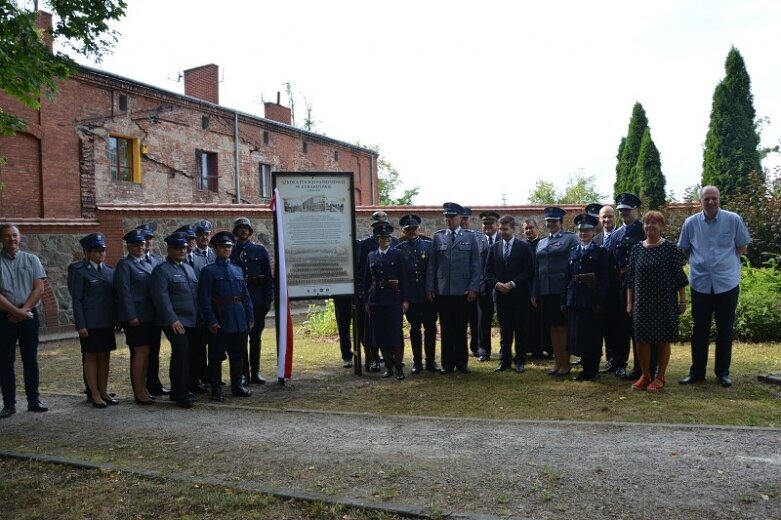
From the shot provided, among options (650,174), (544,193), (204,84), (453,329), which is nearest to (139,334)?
(453,329)

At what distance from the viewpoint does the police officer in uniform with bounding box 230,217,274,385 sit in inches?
340

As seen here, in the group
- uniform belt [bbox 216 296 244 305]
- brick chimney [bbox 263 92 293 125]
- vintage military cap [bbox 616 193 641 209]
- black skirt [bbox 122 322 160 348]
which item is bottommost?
black skirt [bbox 122 322 160 348]

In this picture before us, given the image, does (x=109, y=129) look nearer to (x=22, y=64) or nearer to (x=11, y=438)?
(x=22, y=64)

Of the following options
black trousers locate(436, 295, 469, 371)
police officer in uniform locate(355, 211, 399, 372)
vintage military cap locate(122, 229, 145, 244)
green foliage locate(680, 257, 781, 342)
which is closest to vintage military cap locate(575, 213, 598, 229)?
black trousers locate(436, 295, 469, 371)

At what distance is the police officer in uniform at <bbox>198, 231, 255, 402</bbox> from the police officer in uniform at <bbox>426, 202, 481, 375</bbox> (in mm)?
2388

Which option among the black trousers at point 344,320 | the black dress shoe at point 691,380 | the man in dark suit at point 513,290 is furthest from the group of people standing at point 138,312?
the black dress shoe at point 691,380

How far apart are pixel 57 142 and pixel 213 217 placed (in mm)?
7880

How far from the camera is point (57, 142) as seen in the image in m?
22.4

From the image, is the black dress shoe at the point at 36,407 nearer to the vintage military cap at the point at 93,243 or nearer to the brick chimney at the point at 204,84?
the vintage military cap at the point at 93,243

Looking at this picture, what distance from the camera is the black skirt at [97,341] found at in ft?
24.3

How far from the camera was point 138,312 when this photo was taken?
752cm

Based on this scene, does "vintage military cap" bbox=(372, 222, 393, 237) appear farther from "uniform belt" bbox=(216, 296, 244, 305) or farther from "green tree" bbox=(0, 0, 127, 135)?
"green tree" bbox=(0, 0, 127, 135)

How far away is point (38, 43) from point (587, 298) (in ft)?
27.3

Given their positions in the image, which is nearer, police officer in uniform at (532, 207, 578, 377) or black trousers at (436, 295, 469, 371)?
police officer in uniform at (532, 207, 578, 377)
